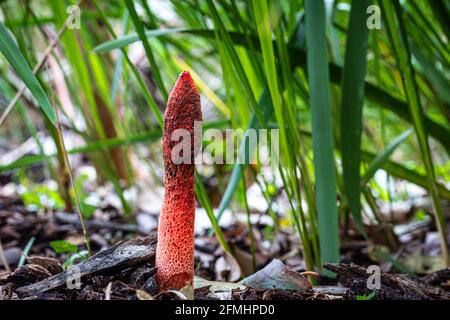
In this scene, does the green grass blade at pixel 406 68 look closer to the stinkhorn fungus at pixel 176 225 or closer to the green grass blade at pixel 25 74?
the stinkhorn fungus at pixel 176 225

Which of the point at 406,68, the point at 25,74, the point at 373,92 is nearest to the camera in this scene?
the point at 25,74

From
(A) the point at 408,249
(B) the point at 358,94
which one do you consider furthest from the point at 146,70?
(B) the point at 358,94

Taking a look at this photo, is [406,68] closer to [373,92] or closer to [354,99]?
[354,99]

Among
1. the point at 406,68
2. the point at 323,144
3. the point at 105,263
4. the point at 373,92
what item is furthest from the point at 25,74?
the point at 373,92

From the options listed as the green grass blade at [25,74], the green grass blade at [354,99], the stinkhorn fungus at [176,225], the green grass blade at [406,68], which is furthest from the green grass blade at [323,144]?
the green grass blade at [25,74]

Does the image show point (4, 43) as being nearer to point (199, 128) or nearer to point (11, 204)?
point (199, 128)
